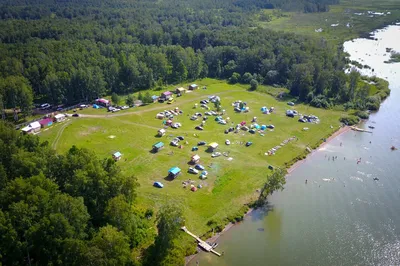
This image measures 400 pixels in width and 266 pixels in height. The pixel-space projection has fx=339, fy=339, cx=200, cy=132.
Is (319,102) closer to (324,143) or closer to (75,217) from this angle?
(324,143)

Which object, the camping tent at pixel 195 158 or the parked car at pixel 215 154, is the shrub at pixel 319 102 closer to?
the parked car at pixel 215 154

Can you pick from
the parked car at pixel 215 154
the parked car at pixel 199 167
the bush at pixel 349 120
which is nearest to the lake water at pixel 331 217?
the bush at pixel 349 120

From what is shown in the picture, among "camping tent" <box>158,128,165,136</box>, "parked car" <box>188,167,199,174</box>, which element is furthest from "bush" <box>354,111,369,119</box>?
"camping tent" <box>158,128,165,136</box>

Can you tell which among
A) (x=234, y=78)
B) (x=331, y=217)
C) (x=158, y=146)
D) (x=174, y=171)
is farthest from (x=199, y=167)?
(x=234, y=78)

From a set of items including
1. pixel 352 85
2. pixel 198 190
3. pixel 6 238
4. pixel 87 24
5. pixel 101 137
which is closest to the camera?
pixel 6 238

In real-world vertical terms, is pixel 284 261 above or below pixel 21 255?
below

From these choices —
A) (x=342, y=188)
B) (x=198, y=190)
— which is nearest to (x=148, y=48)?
(x=198, y=190)

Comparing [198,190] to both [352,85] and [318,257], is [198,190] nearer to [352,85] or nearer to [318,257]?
[318,257]
